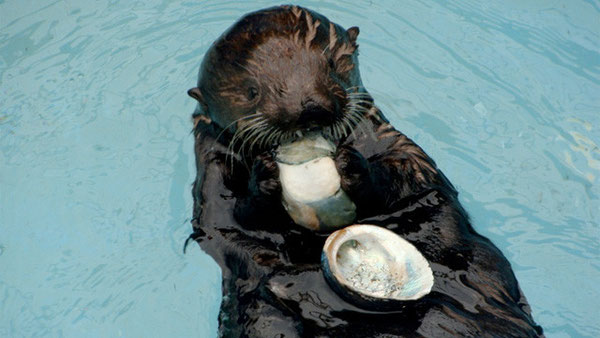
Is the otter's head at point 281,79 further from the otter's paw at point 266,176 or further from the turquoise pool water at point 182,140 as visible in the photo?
the turquoise pool water at point 182,140

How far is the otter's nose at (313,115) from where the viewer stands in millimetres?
2734

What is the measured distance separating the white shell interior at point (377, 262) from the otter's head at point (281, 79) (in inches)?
18.5

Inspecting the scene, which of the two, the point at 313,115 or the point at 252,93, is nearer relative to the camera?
the point at 313,115

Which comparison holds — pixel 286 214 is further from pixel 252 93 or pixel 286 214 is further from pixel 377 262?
pixel 252 93

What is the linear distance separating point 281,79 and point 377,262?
3.07ft

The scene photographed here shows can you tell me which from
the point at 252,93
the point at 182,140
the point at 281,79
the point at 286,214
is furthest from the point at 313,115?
the point at 182,140

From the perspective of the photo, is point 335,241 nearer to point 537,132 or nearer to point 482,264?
point 482,264

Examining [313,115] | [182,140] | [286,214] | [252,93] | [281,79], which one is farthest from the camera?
[182,140]

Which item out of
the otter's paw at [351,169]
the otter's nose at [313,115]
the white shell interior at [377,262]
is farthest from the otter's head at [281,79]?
the white shell interior at [377,262]

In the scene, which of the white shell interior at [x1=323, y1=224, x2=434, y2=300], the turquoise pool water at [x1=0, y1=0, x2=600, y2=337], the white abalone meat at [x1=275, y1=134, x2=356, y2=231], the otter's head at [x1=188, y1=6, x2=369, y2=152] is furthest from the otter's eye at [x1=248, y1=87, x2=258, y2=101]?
the turquoise pool water at [x1=0, y1=0, x2=600, y2=337]

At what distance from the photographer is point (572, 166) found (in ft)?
16.5

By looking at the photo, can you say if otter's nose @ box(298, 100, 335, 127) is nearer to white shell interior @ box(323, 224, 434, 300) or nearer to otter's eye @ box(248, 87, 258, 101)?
otter's eye @ box(248, 87, 258, 101)

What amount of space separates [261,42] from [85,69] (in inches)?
135

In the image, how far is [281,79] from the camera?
2916 mm
